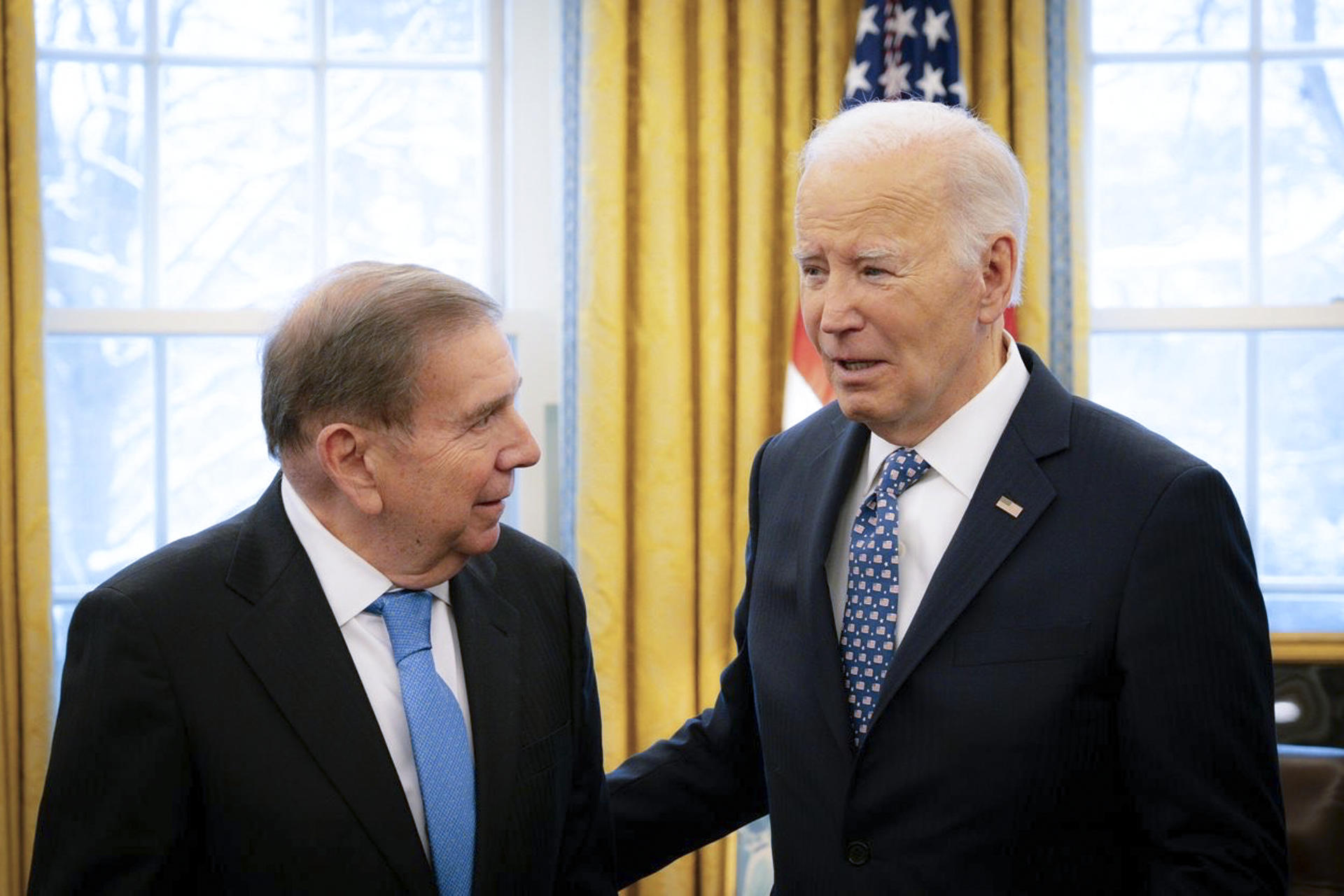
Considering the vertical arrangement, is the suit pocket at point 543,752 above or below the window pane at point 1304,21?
below

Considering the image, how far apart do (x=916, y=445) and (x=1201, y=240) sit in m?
2.41

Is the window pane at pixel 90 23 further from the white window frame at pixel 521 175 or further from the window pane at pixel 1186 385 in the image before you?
the window pane at pixel 1186 385

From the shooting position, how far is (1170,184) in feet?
11.9

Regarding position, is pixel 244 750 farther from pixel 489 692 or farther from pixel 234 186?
pixel 234 186

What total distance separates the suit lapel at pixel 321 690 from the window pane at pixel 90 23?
2.59 m

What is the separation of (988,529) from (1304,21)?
9.14 ft

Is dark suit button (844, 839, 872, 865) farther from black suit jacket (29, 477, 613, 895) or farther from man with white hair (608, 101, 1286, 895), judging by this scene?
black suit jacket (29, 477, 613, 895)

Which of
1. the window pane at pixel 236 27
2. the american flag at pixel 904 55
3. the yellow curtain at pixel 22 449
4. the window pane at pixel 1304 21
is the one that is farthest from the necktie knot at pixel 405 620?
the window pane at pixel 1304 21

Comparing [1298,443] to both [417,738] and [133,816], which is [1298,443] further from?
[133,816]

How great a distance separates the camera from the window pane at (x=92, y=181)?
3479 mm

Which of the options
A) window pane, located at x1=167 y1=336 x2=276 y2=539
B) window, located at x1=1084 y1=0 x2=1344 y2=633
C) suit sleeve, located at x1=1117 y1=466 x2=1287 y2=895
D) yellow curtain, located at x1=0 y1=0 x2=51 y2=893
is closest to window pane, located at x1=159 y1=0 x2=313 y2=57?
yellow curtain, located at x1=0 y1=0 x2=51 y2=893

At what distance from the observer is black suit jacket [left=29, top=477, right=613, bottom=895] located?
129 cm

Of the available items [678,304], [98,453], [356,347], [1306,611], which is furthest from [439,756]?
[1306,611]

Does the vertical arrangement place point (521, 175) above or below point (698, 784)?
above
